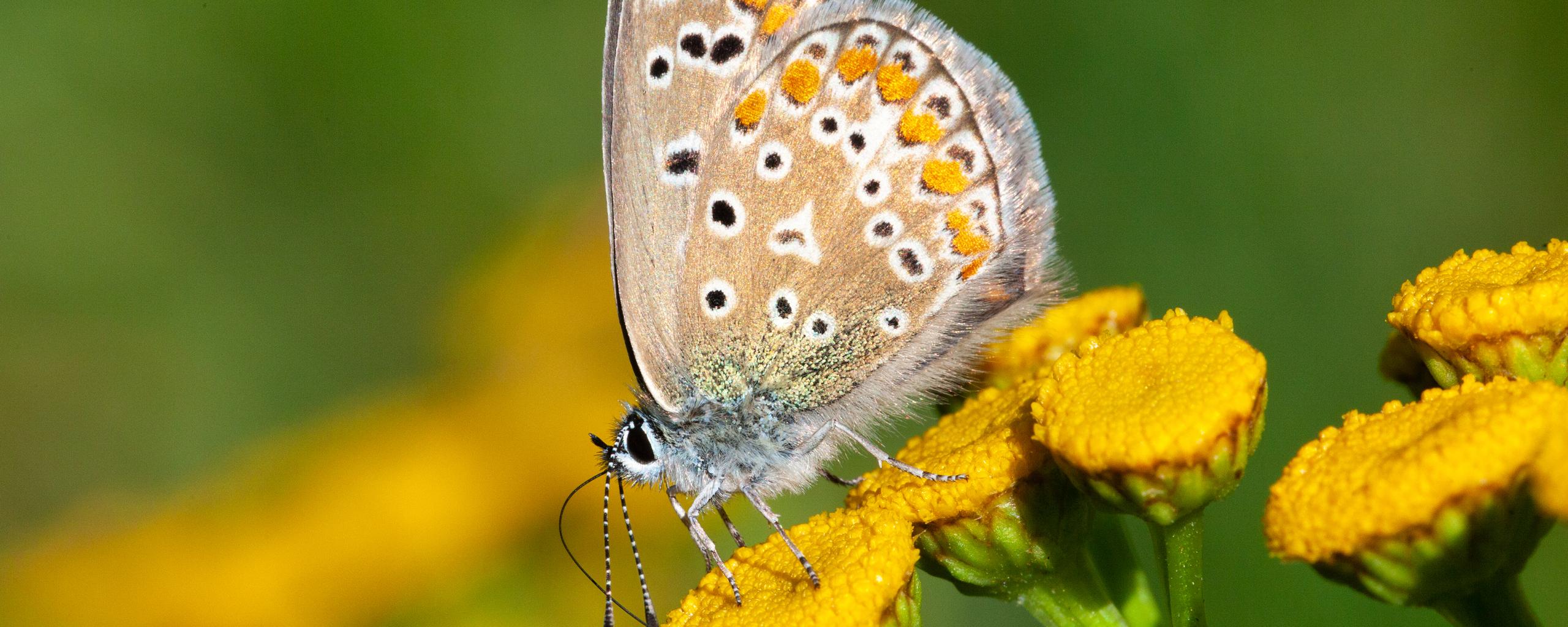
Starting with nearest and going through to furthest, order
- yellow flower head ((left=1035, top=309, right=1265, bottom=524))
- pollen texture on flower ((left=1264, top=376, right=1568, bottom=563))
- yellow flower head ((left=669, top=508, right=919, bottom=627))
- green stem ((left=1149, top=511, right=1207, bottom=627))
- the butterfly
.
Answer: pollen texture on flower ((left=1264, top=376, right=1568, bottom=563)), yellow flower head ((left=1035, top=309, right=1265, bottom=524)), green stem ((left=1149, top=511, right=1207, bottom=627)), yellow flower head ((left=669, top=508, right=919, bottom=627)), the butterfly

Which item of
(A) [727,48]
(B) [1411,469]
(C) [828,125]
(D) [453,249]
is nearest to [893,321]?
(C) [828,125]

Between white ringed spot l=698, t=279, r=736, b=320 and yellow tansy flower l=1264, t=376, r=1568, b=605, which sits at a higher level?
white ringed spot l=698, t=279, r=736, b=320

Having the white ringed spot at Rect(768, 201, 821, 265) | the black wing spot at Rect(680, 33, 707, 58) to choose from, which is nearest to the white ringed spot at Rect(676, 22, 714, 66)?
the black wing spot at Rect(680, 33, 707, 58)

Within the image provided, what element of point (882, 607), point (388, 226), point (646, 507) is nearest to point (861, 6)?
point (882, 607)

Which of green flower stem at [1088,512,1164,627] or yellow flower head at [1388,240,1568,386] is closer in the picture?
yellow flower head at [1388,240,1568,386]

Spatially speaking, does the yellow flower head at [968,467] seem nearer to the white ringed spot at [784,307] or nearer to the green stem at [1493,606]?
the white ringed spot at [784,307]

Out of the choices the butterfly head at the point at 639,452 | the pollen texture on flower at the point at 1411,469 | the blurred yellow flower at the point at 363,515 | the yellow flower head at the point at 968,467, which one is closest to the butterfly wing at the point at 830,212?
the butterfly head at the point at 639,452

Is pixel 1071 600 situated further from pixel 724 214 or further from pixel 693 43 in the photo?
pixel 693 43

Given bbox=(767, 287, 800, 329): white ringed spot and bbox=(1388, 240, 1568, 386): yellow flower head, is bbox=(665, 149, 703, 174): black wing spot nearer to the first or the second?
bbox=(767, 287, 800, 329): white ringed spot
